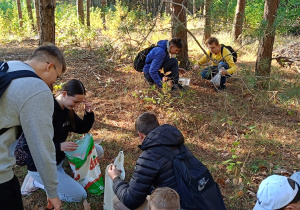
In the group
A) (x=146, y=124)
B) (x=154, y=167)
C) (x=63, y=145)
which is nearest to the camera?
(x=154, y=167)

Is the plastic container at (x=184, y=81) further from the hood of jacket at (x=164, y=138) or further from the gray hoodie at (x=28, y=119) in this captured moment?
the gray hoodie at (x=28, y=119)

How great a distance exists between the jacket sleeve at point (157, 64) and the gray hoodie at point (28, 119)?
12.1ft

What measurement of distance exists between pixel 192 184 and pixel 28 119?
119 centimetres

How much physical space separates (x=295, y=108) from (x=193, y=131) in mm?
2117

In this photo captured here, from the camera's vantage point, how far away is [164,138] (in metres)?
2.06

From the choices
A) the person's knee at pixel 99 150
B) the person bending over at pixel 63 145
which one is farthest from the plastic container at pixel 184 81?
the person bending over at pixel 63 145

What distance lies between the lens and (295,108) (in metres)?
4.95

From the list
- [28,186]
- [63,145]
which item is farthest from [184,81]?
[28,186]

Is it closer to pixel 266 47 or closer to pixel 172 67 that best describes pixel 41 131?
pixel 172 67

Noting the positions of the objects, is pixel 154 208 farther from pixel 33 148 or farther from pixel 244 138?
pixel 244 138

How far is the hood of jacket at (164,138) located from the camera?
2.06 m

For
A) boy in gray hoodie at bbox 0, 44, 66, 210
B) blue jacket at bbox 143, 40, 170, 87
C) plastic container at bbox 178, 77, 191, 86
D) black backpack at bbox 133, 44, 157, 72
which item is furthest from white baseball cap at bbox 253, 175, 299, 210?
black backpack at bbox 133, 44, 157, 72

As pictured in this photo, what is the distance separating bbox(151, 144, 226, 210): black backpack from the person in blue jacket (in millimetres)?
3121

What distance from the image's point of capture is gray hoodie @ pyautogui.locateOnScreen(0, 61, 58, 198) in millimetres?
1490
